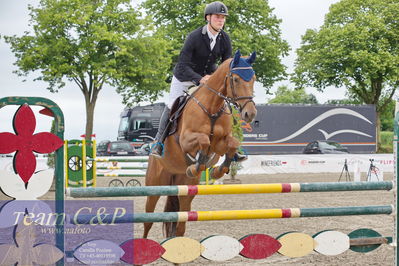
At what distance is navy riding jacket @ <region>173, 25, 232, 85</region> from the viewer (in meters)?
4.49

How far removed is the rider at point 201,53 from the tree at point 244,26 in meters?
22.6

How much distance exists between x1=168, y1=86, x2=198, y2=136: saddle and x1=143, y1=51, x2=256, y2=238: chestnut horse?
6 centimetres

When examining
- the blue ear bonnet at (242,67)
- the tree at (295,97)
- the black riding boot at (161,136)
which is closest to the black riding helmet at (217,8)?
the blue ear bonnet at (242,67)

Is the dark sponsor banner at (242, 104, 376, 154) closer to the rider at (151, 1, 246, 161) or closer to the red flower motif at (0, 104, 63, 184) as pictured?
the rider at (151, 1, 246, 161)

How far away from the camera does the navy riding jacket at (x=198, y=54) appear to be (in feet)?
14.7

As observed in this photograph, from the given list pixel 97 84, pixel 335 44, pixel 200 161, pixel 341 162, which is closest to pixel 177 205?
pixel 200 161

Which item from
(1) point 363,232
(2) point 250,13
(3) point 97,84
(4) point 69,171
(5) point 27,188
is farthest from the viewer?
(2) point 250,13

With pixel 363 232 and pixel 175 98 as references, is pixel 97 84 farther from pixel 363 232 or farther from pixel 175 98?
pixel 363 232

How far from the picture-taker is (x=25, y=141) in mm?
3027

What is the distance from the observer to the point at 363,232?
403 centimetres

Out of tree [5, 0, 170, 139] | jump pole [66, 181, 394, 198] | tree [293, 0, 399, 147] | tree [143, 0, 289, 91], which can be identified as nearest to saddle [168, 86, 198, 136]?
jump pole [66, 181, 394, 198]

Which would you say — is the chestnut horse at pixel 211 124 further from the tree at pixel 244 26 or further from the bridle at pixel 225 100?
the tree at pixel 244 26

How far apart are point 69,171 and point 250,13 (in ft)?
65.8

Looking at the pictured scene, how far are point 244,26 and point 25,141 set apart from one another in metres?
27.2
